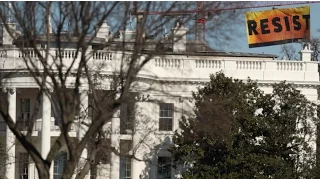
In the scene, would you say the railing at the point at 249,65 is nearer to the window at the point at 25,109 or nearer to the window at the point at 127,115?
the window at the point at 127,115

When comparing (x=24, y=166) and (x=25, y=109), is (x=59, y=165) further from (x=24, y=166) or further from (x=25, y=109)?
(x=25, y=109)

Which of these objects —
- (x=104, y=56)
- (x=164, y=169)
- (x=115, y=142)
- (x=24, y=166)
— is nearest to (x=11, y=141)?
(x=24, y=166)

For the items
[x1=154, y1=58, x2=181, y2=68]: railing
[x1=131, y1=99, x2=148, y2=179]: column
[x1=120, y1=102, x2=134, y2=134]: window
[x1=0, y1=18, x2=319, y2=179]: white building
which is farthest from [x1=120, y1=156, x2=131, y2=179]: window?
[x1=154, y1=58, x2=181, y2=68]: railing

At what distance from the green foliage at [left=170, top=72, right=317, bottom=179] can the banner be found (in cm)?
1274

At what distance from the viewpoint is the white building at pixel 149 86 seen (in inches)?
2400

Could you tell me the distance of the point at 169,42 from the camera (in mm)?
39844

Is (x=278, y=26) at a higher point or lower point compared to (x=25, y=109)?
higher

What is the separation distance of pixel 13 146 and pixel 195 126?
Answer: 1610 centimetres

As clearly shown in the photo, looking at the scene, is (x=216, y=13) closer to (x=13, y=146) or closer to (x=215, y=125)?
Answer: (x=215, y=125)

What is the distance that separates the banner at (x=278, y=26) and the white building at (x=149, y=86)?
1.41m

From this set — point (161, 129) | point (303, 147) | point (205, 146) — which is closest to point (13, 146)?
point (161, 129)

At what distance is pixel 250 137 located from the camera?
56.7 m

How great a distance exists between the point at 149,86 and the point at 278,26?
560 inches

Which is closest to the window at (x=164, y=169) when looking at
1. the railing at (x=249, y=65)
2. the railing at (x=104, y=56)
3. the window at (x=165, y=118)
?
the window at (x=165, y=118)
